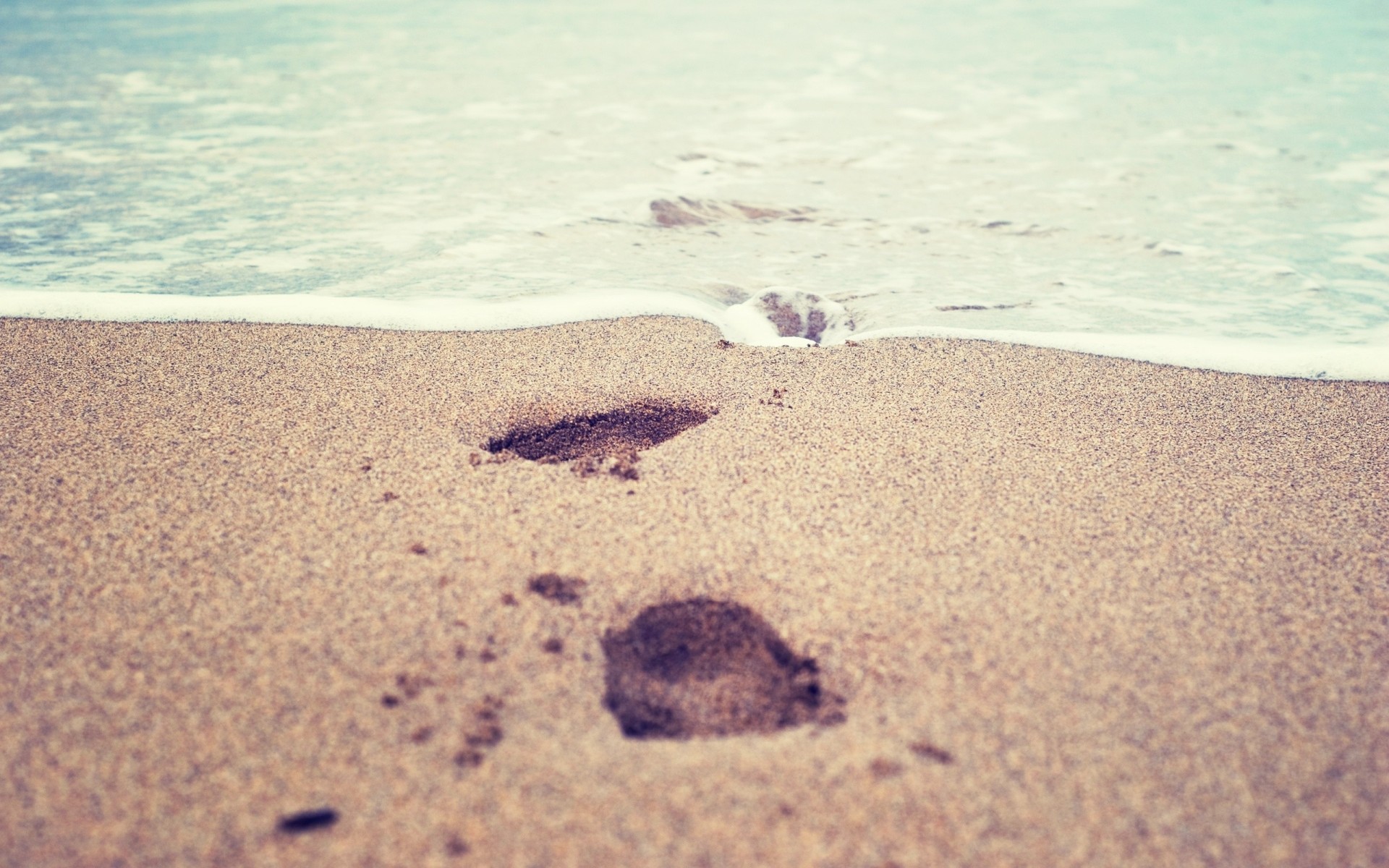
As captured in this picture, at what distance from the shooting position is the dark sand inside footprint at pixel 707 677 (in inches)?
68.0

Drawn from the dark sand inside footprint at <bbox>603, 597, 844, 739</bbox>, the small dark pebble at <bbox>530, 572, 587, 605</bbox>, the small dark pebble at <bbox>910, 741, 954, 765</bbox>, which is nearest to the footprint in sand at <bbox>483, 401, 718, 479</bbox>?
the small dark pebble at <bbox>530, 572, 587, 605</bbox>

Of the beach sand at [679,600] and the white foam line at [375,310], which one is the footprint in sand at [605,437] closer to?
the beach sand at [679,600]

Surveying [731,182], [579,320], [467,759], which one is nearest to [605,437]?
[579,320]

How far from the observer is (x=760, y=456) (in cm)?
259

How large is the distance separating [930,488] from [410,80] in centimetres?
720

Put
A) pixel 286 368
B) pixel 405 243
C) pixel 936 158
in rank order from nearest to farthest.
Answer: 1. pixel 286 368
2. pixel 405 243
3. pixel 936 158

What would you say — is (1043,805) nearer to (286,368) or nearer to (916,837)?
(916,837)

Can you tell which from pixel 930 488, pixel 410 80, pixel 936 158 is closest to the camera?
pixel 930 488

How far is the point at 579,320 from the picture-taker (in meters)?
3.58

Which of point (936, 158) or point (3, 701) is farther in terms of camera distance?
point (936, 158)

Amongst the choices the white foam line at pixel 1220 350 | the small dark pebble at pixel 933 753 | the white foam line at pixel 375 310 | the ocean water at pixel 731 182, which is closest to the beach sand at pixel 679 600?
the small dark pebble at pixel 933 753

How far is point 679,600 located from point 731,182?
13.7ft

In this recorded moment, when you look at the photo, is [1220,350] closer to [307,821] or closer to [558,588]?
[558,588]

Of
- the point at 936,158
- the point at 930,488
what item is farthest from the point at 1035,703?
the point at 936,158
